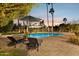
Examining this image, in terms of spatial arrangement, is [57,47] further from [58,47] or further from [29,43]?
[29,43]

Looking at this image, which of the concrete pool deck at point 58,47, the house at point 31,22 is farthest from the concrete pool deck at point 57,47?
the house at point 31,22

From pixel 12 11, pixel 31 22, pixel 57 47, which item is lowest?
pixel 57 47

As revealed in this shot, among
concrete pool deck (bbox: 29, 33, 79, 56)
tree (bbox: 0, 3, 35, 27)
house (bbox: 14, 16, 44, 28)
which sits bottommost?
concrete pool deck (bbox: 29, 33, 79, 56)

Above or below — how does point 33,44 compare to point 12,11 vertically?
below

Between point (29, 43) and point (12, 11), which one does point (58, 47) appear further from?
point (12, 11)

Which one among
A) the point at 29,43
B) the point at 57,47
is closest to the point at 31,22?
the point at 29,43

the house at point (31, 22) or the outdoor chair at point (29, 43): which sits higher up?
the house at point (31, 22)

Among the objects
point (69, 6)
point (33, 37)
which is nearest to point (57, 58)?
point (33, 37)

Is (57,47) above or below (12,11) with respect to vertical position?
below

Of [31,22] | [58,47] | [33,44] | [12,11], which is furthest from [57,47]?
[12,11]

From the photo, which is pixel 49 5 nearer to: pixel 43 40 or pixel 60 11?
pixel 60 11

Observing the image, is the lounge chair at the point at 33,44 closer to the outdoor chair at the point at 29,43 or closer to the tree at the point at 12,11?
the outdoor chair at the point at 29,43

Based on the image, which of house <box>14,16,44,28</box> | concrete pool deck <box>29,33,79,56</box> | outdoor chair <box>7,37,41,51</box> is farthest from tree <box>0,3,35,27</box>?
concrete pool deck <box>29,33,79,56</box>

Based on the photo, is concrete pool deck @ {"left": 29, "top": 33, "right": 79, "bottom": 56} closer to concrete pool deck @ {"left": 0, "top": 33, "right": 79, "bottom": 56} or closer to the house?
concrete pool deck @ {"left": 0, "top": 33, "right": 79, "bottom": 56}
